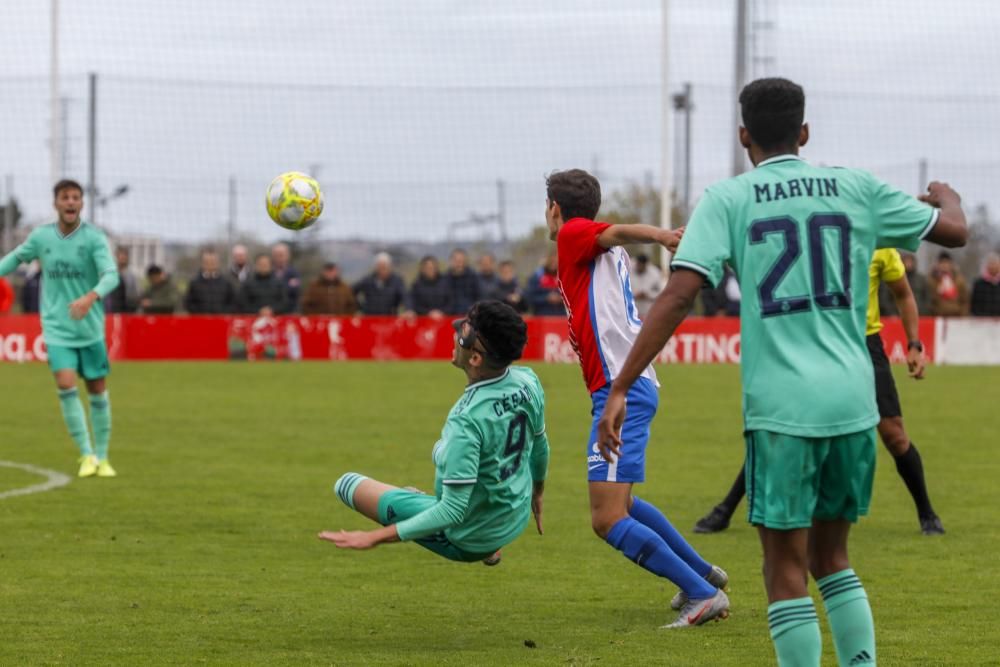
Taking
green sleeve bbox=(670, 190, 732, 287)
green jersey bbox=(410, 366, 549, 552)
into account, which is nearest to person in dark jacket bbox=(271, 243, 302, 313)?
green jersey bbox=(410, 366, 549, 552)

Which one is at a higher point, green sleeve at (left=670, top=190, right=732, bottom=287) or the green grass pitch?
green sleeve at (left=670, top=190, right=732, bottom=287)

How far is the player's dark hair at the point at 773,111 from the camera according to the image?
481cm

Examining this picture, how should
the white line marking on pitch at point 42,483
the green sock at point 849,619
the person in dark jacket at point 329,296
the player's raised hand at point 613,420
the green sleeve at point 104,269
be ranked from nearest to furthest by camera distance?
the player's raised hand at point 613,420
the green sock at point 849,619
the white line marking on pitch at point 42,483
the green sleeve at point 104,269
the person in dark jacket at point 329,296

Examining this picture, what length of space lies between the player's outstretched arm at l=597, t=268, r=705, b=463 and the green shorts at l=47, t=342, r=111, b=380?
8.04 metres

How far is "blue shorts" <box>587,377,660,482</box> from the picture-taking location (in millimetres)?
6816

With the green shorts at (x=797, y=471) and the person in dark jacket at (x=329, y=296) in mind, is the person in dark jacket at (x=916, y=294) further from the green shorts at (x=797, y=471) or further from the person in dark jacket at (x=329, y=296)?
the green shorts at (x=797, y=471)

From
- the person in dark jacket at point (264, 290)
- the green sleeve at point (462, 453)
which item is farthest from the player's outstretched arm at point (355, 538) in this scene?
the person in dark jacket at point (264, 290)

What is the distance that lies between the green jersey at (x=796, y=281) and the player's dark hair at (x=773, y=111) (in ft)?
0.24

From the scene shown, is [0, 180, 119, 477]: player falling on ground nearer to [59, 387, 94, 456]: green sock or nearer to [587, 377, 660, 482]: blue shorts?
[59, 387, 94, 456]: green sock

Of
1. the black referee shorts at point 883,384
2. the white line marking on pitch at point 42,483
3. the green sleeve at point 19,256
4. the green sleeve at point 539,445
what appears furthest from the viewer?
the green sleeve at point 19,256

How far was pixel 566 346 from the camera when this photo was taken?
25500mm

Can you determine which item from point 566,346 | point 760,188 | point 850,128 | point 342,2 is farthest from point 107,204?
point 760,188

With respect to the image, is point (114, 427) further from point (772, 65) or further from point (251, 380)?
point (772, 65)

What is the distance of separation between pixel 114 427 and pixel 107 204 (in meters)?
11.5
